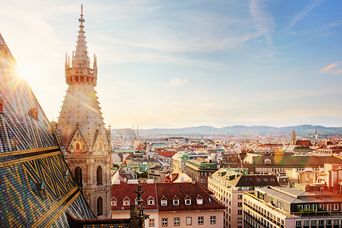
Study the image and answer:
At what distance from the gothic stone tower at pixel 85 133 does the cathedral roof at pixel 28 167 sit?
2.14 m

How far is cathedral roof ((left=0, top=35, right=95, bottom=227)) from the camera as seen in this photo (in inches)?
798

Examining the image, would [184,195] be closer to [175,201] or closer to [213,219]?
[175,201]

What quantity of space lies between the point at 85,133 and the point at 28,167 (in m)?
13.5

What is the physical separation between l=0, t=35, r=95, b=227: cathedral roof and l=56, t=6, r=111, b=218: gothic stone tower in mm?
2135

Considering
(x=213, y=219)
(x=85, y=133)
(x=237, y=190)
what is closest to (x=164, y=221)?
(x=213, y=219)

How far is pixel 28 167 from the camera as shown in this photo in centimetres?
2414

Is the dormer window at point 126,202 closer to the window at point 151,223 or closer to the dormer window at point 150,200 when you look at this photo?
the dormer window at point 150,200

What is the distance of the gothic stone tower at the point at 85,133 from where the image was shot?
1462 inches

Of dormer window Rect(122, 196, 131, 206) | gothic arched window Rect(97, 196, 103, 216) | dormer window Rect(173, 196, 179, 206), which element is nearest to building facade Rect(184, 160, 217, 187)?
dormer window Rect(173, 196, 179, 206)

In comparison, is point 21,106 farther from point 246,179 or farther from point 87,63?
point 246,179

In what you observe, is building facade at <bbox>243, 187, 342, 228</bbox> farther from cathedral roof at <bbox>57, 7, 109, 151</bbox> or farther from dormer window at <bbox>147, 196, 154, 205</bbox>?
cathedral roof at <bbox>57, 7, 109, 151</bbox>

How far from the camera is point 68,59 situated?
38500 millimetres

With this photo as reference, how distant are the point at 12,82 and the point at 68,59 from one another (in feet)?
38.8

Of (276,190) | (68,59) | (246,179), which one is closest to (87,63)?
(68,59)
